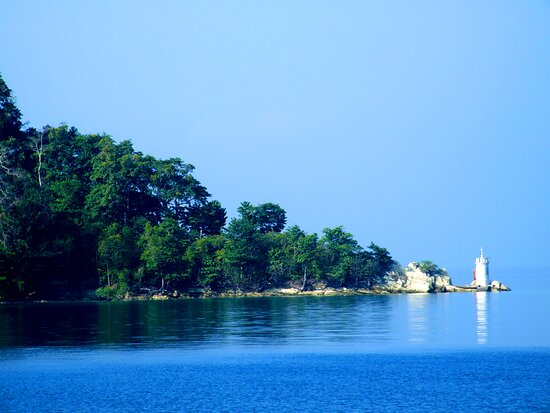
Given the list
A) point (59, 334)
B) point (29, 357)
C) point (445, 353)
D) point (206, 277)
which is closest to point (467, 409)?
point (445, 353)

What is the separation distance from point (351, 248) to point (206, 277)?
787 inches

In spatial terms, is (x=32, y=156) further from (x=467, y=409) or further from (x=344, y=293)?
(x=467, y=409)

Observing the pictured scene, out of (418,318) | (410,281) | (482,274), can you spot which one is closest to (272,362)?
(418,318)

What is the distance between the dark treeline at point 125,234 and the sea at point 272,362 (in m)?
16.1

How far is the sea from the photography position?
106ft

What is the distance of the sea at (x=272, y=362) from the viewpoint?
32281mm

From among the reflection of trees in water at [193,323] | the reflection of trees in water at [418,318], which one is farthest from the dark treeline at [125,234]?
the reflection of trees in water at [418,318]

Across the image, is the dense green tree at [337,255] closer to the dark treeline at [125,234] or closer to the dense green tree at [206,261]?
the dark treeline at [125,234]

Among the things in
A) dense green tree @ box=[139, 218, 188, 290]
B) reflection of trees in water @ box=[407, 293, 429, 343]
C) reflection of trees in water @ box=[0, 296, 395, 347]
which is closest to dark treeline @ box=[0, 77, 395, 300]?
dense green tree @ box=[139, 218, 188, 290]

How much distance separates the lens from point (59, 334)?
2141 inches

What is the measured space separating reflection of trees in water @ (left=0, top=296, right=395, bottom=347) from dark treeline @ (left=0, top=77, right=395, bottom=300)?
6202 mm

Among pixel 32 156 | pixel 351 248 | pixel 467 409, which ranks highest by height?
pixel 32 156

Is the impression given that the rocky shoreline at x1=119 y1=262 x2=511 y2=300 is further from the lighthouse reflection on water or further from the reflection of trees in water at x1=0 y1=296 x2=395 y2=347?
the reflection of trees in water at x1=0 y1=296 x2=395 y2=347

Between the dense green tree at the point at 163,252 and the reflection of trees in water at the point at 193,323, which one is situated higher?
the dense green tree at the point at 163,252
